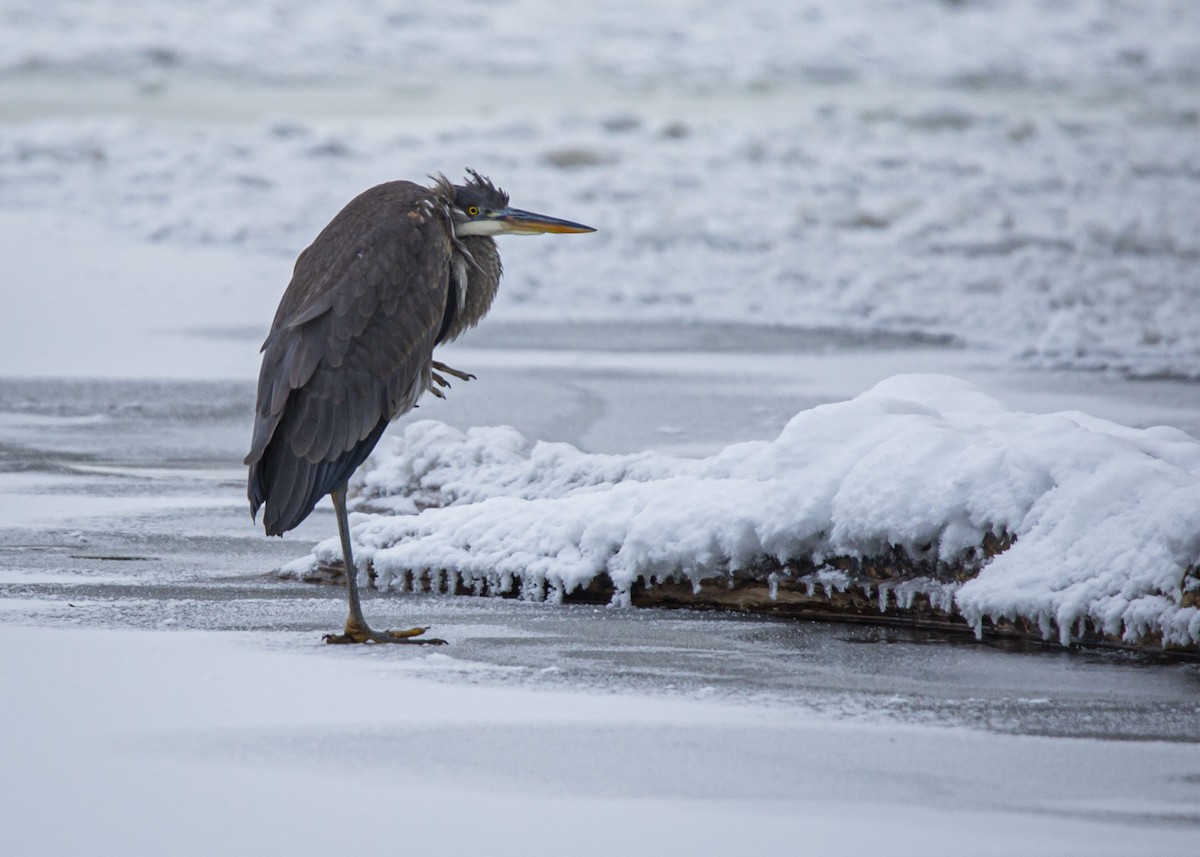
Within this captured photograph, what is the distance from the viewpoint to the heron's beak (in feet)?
18.5

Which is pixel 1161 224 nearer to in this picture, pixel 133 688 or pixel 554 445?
pixel 554 445

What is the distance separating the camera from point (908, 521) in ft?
15.4

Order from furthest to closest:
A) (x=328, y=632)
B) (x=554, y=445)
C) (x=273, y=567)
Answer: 1. (x=554, y=445)
2. (x=273, y=567)
3. (x=328, y=632)

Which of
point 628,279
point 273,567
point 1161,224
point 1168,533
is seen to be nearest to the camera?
point 1168,533

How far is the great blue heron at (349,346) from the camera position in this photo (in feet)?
15.9

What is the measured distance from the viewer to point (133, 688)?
12.7ft

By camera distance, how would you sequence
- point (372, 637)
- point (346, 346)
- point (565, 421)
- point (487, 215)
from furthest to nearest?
point (565, 421), point (487, 215), point (346, 346), point (372, 637)

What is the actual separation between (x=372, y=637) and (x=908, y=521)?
5.00 ft

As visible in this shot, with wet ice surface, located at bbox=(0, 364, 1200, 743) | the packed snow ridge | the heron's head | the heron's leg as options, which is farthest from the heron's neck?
the heron's leg

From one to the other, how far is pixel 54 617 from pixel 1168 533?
116 inches

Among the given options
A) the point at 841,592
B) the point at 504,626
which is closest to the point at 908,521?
the point at 841,592

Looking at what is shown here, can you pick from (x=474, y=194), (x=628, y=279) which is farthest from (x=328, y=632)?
(x=628, y=279)

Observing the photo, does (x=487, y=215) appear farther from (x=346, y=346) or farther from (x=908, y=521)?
(x=908, y=521)

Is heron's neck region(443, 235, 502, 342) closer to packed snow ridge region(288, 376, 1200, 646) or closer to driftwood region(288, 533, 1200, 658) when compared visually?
packed snow ridge region(288, 376, 1200, 646)
